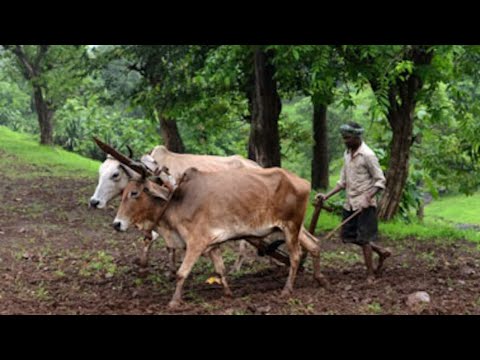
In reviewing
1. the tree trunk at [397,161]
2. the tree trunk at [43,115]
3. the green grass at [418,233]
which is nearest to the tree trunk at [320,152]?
the tree trunk at [397,161]

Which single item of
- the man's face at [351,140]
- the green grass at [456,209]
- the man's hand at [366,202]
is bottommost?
the green grass at [456,209]

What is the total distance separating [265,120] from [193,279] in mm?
5283

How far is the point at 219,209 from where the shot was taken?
6832 mm

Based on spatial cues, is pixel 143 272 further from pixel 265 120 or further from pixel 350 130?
pixel 265 120

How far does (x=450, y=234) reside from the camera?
11.7m

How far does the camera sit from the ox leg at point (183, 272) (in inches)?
257

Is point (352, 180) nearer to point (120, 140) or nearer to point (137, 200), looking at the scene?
point (137, 200)

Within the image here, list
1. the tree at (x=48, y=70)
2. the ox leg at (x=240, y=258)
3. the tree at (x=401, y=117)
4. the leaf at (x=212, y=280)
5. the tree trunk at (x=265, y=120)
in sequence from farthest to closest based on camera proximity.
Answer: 1. the tree at (x=48, y=70)
2. the tree trunk at (x=265, y=120)
3. the tree at (x=401, y=117)
4. the ox leg at (x=240, y=258)
5. the leaf at (x=212, y=280)

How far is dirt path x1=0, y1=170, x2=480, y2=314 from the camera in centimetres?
645

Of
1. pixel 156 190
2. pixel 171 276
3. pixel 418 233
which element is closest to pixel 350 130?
pixel 156 190

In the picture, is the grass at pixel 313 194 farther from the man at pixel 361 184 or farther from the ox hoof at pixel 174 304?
the ox hoof at pixel 174 304

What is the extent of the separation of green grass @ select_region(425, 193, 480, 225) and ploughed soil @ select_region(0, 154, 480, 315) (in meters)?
18.8

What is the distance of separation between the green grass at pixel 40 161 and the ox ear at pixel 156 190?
1328cm

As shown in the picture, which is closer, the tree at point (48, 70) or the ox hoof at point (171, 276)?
the ox hoof at point (171, 276)
